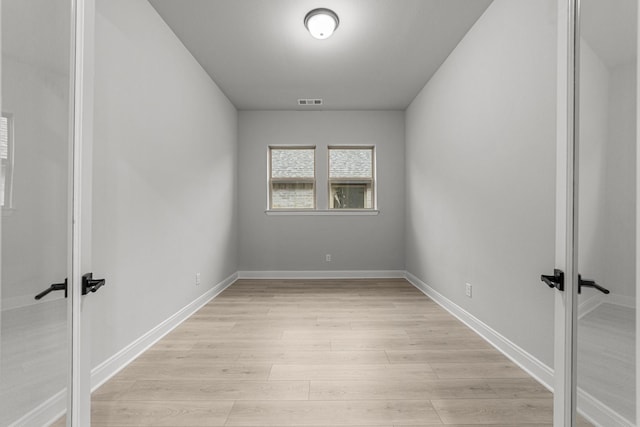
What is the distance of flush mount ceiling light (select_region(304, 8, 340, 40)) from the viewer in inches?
109

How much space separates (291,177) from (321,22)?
2.92m

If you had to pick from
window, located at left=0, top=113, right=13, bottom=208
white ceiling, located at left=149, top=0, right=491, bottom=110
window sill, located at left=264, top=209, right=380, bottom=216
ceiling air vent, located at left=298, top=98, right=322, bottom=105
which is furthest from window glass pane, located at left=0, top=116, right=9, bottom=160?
window sill, located at left=264, top=209, right=380, bottom=216

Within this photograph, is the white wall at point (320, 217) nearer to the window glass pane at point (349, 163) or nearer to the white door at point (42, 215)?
the window glass pane at point (349, 163)

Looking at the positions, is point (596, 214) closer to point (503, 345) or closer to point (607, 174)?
point (607, 174)

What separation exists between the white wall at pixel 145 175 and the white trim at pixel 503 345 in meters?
2.77

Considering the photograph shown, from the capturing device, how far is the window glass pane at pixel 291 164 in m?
5.49

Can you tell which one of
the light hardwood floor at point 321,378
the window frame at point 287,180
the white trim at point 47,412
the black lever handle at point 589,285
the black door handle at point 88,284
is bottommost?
the light hardwood floor at point 321,378

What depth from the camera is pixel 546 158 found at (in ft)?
6.46

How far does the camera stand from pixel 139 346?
2.39 m

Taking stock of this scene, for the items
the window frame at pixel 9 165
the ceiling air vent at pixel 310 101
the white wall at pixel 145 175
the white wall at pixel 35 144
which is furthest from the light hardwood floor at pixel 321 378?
the ceiling air vent at pixel 310 101

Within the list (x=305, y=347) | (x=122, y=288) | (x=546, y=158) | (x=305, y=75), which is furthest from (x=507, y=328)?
(x=305, y=75)

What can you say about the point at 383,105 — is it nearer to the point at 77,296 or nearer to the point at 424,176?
the point at 424,176

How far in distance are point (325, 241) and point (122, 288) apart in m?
3.53

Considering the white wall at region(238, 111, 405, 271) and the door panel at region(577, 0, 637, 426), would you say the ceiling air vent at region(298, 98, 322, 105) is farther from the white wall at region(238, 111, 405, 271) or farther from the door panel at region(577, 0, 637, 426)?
the door panel at region(577, 0, 637, 426)
